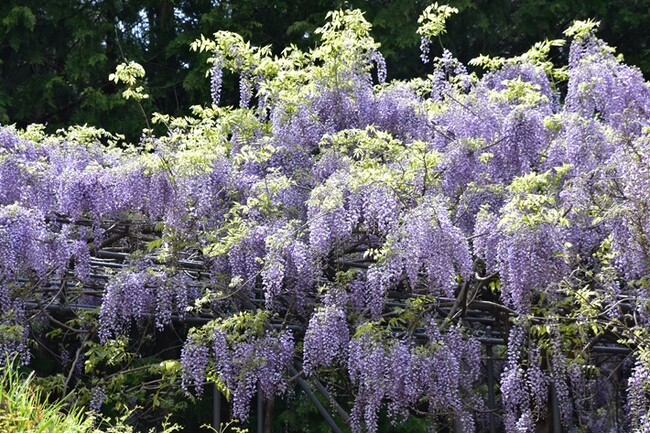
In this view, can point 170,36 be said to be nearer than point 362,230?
No

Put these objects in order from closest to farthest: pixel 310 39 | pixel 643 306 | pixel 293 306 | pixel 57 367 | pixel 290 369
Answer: pixel 643 306, pixel 293 306, pixel 290 369, pixel 57 367, pixel 310 39

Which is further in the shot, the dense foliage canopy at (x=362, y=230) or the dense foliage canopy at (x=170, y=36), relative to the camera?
the dense foliage canopy at (x=170, y=36)

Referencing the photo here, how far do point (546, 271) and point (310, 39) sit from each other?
5.72 meters

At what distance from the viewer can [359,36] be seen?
8.23m

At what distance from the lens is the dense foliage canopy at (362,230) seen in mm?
6949

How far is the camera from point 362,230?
7.75 metres

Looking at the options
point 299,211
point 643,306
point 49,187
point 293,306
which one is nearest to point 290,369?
point 293,306

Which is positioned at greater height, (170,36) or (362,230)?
(170,36)

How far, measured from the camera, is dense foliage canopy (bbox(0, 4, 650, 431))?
274 inches

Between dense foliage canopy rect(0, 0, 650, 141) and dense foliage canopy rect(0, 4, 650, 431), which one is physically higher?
dense foliage canopy rect(0, 0, 650, 141)

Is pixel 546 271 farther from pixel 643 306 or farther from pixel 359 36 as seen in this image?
pixel 359 36

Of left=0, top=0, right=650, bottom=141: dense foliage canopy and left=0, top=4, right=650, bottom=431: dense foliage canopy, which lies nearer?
left=0, top=4, right=650, bottom=431: dense foliage canopy

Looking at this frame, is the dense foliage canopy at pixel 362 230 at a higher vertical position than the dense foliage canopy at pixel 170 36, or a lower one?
lower

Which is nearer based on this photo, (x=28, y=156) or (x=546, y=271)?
(x=546, y=271)
